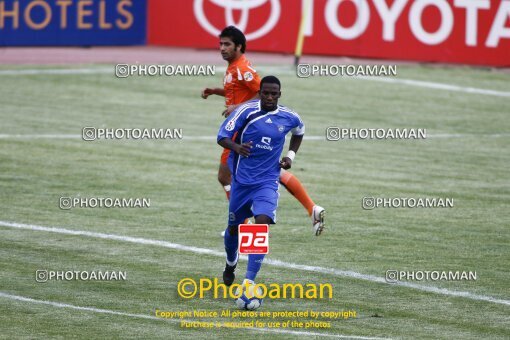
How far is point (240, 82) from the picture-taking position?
13625 mm

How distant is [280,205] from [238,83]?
3696 mm

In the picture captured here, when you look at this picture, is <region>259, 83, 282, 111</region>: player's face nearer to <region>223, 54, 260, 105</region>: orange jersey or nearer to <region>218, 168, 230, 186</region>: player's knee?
<region>223, 54, 260, 105</region>: orange jersey

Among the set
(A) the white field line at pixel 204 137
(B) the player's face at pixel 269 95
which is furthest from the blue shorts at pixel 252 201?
(A) the white field line at pixel 204 137

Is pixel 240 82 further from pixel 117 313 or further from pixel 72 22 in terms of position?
pixel 72 22

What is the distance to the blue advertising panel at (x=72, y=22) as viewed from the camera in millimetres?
28562

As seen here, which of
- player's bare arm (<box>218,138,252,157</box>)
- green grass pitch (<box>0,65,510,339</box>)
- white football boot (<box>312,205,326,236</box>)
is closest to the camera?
green grass pitch (<box>0,65,510,339</box>)

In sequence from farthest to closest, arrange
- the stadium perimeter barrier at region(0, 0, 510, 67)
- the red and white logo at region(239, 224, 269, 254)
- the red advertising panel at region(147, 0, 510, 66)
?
the stadium perimeter barrier at region(0, 0, 510, 67)
the red advertising panel at region(147, 0, 510, 66)
the red and white logo at region(239, 224, 269, 254)

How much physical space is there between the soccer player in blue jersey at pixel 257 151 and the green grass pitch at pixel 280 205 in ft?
3.17

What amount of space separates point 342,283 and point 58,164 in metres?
7.99

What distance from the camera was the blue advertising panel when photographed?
93.7ft

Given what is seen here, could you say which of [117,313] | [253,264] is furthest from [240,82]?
[117,313]

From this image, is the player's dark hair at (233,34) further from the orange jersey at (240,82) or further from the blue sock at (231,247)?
the blue sock at (231,247)

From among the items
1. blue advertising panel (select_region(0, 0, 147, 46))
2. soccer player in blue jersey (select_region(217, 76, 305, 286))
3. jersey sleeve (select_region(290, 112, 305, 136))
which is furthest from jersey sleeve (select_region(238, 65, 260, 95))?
blue advertising panel (select_region(0, 0, 147, 46))

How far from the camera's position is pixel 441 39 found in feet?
92.8
